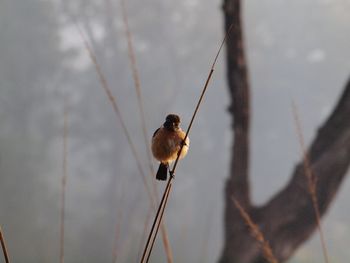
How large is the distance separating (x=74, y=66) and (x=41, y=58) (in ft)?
6.29

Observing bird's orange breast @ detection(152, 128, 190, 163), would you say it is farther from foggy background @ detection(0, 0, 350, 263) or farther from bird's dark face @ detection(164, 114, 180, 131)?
foggy background @ detection(0, 0, 350, 263)

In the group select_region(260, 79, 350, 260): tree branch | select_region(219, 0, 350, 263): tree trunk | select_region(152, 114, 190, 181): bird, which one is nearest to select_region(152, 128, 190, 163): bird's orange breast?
select_region(152, 114, 190, 181): bird

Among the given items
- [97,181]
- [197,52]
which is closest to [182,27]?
[197,52]

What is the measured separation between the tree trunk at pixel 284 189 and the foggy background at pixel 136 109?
14533 mm

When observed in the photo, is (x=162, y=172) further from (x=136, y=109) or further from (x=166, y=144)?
(x=136, y=109)

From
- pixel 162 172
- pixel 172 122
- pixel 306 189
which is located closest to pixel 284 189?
pixel 306 189

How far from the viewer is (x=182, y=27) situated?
27.9 m

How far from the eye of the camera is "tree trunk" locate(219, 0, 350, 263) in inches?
115

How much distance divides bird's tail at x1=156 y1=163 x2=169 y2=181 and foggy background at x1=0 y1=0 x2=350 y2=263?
16.9m

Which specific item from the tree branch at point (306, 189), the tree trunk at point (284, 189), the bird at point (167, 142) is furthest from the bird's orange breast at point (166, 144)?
the tree branch at point (306, 189)

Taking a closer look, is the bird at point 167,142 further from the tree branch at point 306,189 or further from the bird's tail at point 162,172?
the tree branch at point 306,189

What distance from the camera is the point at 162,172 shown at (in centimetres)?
93

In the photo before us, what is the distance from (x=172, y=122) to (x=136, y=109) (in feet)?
88.4

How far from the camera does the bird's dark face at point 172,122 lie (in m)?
0.76
